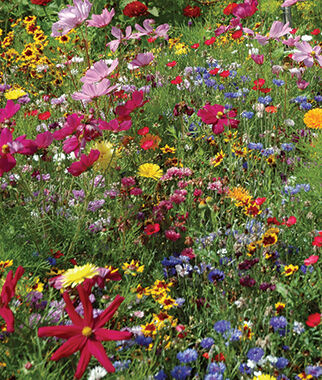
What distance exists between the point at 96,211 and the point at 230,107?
1010mm

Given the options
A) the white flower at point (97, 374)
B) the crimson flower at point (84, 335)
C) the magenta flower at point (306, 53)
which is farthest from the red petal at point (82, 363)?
the magenta flower at point (306, 53)

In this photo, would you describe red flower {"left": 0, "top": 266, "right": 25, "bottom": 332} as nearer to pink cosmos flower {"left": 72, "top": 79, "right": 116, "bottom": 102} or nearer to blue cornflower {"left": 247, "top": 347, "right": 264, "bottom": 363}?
blue cornflower {"left": 247, "top": 347, "right": 264, "bottom": 363}

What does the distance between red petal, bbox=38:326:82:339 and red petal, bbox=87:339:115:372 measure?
4cm

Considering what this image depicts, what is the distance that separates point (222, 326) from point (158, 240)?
62 cm

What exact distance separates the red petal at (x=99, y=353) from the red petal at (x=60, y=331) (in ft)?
0.13

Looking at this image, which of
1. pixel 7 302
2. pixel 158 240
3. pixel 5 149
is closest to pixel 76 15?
pixel 5 149

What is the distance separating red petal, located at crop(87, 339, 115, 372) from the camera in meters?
1.00

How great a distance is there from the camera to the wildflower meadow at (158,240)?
1244mm

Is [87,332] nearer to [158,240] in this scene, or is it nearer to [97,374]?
[97,374]

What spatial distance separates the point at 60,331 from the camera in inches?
41.2

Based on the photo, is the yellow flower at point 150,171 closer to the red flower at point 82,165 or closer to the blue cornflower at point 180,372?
the red flower at point 82,165

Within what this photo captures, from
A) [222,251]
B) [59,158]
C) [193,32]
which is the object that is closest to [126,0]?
[193,32]

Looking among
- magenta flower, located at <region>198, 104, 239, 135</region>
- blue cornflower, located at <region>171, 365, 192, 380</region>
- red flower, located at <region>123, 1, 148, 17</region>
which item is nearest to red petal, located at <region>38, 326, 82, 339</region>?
blue cornflower, located at <region>171, 365, 192, 380</region>

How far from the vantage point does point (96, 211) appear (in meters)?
2.01
